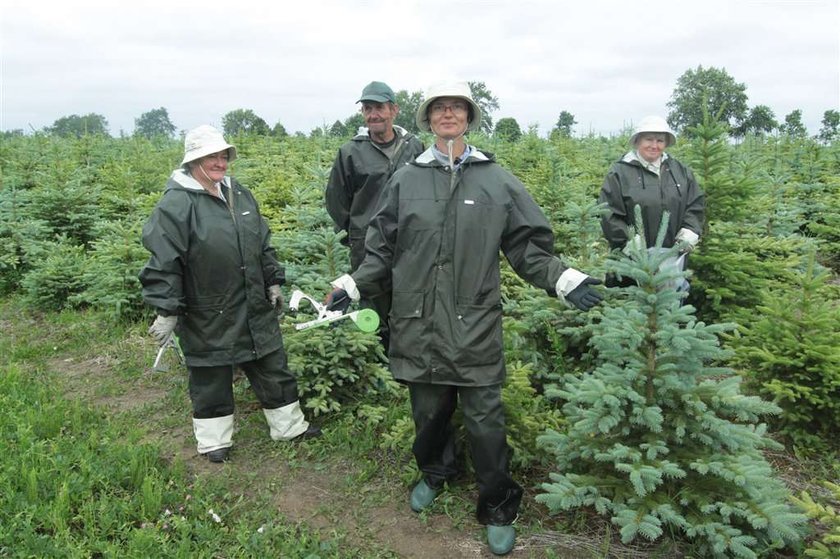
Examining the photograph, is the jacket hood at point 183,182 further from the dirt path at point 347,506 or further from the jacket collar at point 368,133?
the dirt path at point 347,506

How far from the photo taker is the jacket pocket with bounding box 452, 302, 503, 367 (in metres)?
3.28

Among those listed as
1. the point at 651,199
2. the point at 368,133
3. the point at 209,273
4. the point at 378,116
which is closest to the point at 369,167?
the point at 368,133

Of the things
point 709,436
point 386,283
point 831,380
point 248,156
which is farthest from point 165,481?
point 248,156

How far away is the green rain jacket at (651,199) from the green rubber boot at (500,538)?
2.84 metres

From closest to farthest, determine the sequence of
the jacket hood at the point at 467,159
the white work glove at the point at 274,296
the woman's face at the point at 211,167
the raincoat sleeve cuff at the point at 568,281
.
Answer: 1. the raincoat sleeve cuff at the point at 568,281
2. the jacket hood at the point at 467,159
3. the woman's face at the point at 211,167
4. the white work glove at the point at 274,296

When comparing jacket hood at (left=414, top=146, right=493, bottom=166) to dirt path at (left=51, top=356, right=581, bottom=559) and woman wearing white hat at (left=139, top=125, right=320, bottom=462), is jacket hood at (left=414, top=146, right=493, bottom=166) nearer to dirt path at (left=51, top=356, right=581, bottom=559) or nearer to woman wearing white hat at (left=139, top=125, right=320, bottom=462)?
woman wearing white hat at (left=139, top=125, right=320, bottom=462)

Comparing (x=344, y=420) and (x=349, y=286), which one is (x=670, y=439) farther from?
(x=344, y=420)

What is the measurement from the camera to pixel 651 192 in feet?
17.6

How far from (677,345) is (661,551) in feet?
3.94

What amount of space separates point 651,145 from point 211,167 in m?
3.67

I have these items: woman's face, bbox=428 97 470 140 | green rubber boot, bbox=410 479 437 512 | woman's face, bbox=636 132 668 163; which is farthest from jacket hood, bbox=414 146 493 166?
woman's face, bbox=636 132 668 163

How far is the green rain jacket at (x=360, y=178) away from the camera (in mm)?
5355

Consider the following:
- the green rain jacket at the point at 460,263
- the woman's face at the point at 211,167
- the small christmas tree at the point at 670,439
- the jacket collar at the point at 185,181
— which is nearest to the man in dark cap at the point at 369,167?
the woman's face at the point at 211,167

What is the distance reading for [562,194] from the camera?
700 cm
